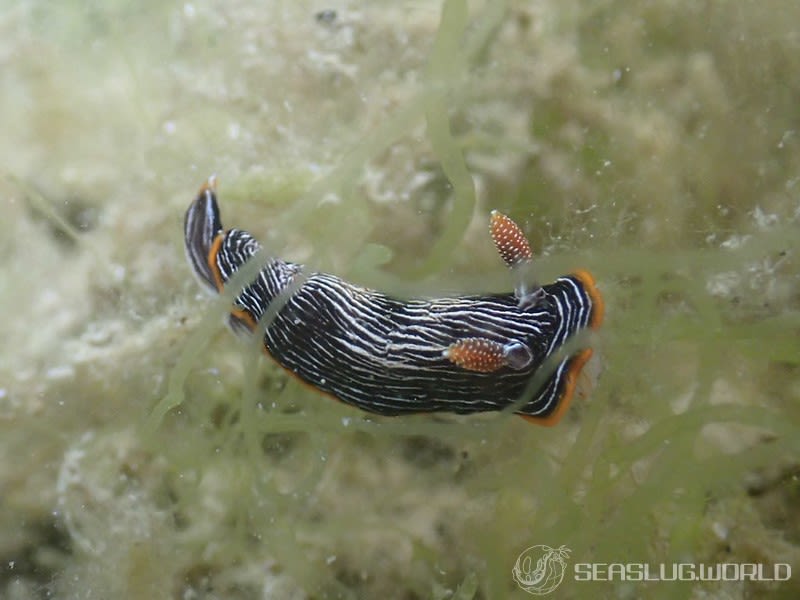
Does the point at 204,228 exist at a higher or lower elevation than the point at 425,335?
higher

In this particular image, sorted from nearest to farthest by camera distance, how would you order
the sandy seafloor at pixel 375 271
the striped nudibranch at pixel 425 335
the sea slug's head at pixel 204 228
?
1. the striped nudibranch at pixel 425 335
2. the sandy seafloor at pixel 375 271
3. the sea slug's head at pixel 204 228

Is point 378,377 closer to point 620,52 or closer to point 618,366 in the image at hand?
point 618,366

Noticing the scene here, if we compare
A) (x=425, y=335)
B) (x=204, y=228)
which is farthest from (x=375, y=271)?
(x=204, y=228)

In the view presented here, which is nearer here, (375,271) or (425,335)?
(425,335)

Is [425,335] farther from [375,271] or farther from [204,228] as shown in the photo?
[204,228]

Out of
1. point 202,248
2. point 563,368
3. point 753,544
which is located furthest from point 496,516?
point 202,248

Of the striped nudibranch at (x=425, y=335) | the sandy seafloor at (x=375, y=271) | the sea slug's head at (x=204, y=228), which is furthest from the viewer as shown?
the sea slug's head at (x=204, y=228)
